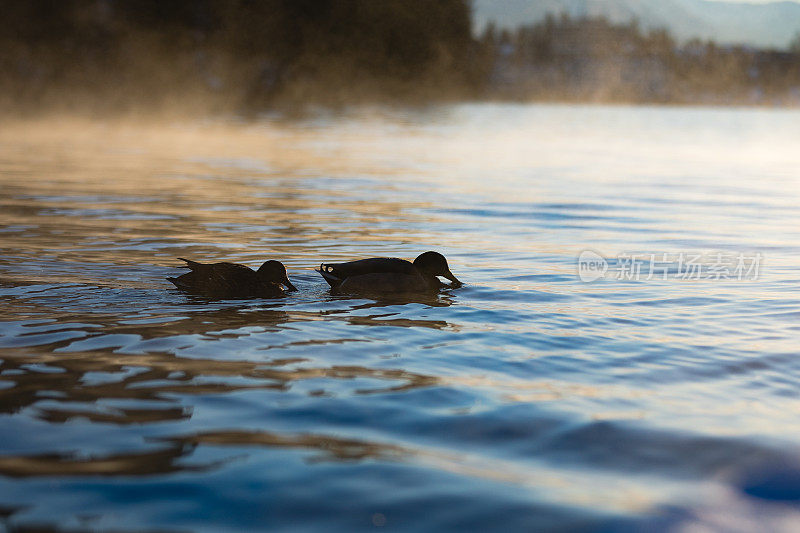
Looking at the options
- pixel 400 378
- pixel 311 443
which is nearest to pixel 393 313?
pixel 400 378

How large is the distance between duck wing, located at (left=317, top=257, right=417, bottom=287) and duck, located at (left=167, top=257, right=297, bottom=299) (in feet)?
1.95

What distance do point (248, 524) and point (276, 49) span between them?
3092 inches

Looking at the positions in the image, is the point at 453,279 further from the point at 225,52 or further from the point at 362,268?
the point at 225,52

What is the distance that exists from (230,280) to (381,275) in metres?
1.54

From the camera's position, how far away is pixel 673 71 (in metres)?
193

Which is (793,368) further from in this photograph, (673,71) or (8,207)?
(673,71)

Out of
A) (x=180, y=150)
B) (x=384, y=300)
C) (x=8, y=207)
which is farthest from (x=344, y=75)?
(x=384, y=300)

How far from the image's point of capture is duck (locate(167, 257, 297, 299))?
902 centimetres

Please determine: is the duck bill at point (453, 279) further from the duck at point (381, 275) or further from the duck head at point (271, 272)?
the duck head at point (271, 272)

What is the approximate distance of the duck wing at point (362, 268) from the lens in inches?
374

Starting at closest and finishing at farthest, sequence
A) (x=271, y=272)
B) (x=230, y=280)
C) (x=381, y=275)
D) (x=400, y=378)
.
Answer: (x=400, y=378) < (x=230, y=280) < (x=271, y=272) < (x=381, y=275)

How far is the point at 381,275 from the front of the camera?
9578mm

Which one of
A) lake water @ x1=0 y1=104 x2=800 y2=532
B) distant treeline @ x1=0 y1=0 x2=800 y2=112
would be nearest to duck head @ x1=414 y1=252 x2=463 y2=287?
lake water @ x1=0 y1=104 x2=800 y2=532

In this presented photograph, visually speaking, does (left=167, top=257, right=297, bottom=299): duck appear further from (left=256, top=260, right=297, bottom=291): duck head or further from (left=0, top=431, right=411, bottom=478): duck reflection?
(left=0, top=431, right=411, bottom=478): duck reflection
